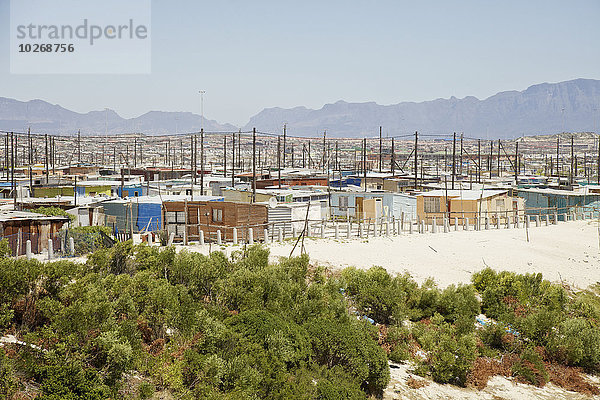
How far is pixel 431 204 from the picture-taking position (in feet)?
121

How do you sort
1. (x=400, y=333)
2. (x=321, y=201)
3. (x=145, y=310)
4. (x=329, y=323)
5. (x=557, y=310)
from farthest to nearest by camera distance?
1. (x=321, y=201)
2. (x=557, y=310)
3. (x=400, y=333)
4. (x=329, y=323)
5. (x=145, y=310)

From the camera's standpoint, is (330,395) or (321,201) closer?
(330,395)

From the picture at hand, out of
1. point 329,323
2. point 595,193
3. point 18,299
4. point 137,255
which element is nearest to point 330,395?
point 329,323

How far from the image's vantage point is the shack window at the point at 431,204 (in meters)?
36.6

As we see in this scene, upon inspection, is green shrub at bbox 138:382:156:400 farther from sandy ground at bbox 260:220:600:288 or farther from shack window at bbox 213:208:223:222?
shack window at bbox 213:208:223:222

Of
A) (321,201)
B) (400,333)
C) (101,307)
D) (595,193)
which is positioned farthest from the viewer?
(595,193)

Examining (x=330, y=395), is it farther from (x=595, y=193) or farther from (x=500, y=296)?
(x=595, y=193)

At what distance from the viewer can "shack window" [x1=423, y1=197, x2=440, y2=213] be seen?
36594 mm

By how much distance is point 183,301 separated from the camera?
45.3 feet

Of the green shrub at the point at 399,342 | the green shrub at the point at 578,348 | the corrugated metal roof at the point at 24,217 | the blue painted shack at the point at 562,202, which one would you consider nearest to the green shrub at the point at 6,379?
the green shrub at the point at 399,342

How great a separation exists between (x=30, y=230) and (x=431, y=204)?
23508 millimetres

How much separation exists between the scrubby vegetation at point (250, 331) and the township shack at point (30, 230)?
20.6 feet

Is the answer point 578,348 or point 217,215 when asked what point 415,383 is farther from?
point 217,215

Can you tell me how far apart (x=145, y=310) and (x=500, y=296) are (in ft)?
40.1
